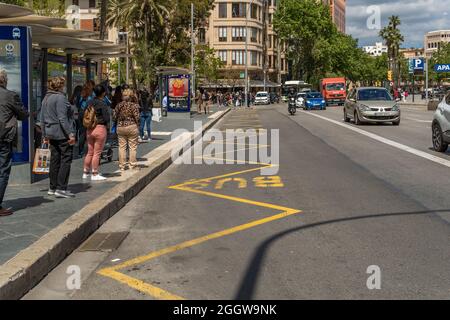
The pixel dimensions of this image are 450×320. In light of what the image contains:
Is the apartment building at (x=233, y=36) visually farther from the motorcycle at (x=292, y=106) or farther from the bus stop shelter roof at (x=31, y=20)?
the bus stop shelter roof at (x=31, y=20)

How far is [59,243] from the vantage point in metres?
5.67

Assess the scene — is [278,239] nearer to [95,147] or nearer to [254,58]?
[95,147]

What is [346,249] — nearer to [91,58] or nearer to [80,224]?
[80,224]

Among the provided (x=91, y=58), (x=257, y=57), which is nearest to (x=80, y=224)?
(x=91, y=58)

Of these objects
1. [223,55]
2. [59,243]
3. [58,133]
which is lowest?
[59,243]

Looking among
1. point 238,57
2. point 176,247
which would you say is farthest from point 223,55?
point 176,247

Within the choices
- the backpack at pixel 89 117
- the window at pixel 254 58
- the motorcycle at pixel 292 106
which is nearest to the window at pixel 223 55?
the window at pixel 254 58

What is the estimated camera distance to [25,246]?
5.60 meters

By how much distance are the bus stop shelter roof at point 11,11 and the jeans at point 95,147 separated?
2188 millimetres

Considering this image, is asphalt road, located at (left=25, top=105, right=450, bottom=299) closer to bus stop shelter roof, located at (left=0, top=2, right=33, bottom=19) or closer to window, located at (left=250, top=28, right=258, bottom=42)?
bus stop shelter roof, located at (left=0, top=2, right=33, bottom=19)

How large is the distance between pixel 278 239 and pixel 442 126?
8.93m

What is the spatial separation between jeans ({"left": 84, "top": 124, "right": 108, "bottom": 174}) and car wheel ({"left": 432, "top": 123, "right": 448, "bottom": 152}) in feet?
26.4

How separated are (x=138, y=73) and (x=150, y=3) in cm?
720

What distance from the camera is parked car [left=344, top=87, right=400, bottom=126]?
81.7 ft
